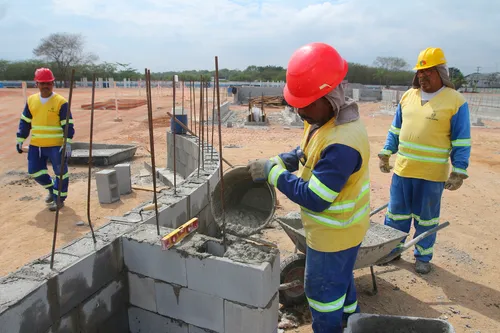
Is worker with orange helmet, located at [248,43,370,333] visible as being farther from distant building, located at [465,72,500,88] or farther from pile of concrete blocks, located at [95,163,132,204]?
distant building, located at [465,72,500,88]

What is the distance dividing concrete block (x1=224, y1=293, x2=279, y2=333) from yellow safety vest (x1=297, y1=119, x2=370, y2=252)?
0.54 meters

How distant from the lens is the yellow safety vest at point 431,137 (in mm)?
3760

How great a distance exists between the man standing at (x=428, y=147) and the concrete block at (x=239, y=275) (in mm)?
2150

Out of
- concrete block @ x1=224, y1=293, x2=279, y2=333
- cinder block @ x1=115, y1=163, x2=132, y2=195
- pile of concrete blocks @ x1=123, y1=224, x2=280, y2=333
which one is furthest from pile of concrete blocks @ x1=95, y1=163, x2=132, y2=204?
concrete block @ x1=224, y1=293, x2=279, y2=333

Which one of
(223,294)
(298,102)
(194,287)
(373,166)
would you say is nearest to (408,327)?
(223,294)

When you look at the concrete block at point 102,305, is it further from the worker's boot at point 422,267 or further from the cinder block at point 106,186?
the cinder block at point 106,186

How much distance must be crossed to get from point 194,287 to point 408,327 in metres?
1.45

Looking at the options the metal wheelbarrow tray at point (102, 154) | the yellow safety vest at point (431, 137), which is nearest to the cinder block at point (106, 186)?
the metal wheelbarrow tray at point (102, 154)

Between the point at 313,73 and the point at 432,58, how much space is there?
2251mm

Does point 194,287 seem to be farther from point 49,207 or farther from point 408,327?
point 49,207

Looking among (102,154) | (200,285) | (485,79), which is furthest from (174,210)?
(485,79)

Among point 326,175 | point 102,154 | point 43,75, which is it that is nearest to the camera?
point 326,175

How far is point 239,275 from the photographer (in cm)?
238

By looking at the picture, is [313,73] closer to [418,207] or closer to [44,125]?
[418,207]
